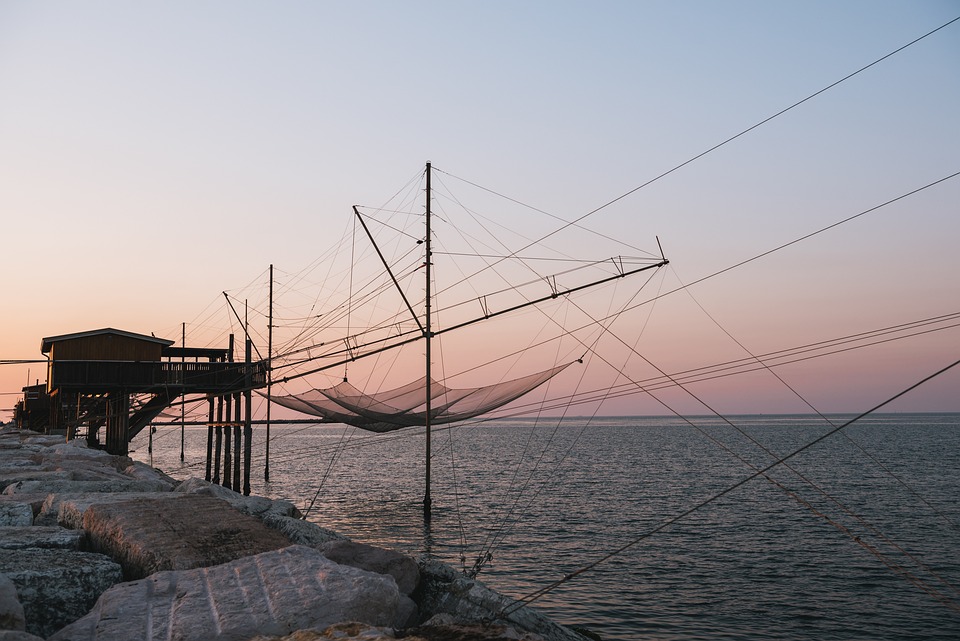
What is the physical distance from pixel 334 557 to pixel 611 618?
928 centimetres

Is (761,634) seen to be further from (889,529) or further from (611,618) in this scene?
(889,529)

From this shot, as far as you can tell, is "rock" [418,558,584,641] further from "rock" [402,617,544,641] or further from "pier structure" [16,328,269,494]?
"pier structure" [16,328,269,494]

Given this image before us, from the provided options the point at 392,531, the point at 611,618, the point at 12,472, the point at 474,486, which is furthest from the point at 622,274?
the point at 474,486

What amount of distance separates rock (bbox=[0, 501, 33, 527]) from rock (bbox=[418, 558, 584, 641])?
4.21 meters

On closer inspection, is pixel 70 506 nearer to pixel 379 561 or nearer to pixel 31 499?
pixel 31 499

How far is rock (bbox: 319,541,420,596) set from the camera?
19.9ft

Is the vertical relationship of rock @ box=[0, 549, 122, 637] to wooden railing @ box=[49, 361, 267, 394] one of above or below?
below

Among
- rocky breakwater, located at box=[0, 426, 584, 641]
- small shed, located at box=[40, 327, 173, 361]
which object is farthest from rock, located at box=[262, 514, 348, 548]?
small shed, located at box=[40, 327, 173, 361]


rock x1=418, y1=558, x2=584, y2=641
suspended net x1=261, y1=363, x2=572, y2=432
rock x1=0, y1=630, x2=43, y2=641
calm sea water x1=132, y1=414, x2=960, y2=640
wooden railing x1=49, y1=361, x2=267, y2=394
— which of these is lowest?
calm sea water x1=132, y1=414, x2=960, y2=640

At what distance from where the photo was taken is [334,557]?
6.18m

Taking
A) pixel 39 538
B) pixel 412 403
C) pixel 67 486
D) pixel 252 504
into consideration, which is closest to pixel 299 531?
pixel 252 504

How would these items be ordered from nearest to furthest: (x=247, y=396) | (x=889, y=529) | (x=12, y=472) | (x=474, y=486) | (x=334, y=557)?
(x=334, y=557)
(x=12, y=472)
(x=889, y=529)
(x=247, y=396)
(x=474, y=486)

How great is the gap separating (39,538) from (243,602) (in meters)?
2.57

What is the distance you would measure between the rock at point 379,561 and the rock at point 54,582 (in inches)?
69.0
